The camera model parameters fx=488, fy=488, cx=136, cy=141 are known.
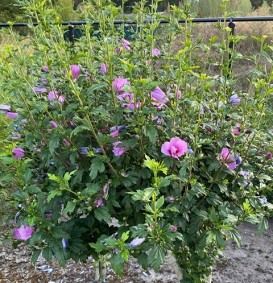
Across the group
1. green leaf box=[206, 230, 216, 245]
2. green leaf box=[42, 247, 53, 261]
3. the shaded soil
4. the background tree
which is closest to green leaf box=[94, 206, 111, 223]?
green leaf box=[42, 247, 53, 261]

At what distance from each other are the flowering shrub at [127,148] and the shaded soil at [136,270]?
97 cm

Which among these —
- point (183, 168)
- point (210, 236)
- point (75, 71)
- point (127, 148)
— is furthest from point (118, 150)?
point (210, 236)

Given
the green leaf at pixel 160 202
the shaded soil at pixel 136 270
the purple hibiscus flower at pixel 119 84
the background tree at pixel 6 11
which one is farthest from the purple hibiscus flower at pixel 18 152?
the background tree at pixel 6 11

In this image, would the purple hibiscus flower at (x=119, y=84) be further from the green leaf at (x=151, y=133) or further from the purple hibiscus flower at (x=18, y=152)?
the purple hibiscus flower at (x=18, y=152)

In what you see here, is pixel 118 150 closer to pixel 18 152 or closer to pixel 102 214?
pixel 102 214

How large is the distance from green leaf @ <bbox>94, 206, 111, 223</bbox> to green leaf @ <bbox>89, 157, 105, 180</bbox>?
0.43 ft

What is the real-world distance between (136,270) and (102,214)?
1.39 m

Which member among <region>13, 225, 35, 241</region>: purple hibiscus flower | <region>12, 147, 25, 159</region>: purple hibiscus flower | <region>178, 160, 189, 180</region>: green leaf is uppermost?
<region>178, 160, 189, 180</region>: green leaf

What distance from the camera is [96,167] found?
1.80m

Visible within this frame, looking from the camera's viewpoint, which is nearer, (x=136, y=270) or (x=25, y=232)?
(x=25, y=232)

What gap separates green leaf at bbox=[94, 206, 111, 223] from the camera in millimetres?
1812

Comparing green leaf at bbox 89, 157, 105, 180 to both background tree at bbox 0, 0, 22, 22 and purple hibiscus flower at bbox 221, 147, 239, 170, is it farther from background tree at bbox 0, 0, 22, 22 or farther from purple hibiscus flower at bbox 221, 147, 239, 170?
background tree at bbox 0, 0, 22, 22

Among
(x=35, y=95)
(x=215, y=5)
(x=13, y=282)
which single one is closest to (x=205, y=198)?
(x=35, y=95)

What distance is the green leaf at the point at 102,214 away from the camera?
71.4 inches
